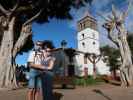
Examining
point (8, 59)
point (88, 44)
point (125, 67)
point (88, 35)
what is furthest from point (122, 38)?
point (88, 35)

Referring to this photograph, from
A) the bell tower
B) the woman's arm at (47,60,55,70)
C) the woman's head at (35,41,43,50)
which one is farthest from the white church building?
the woman's arm at (47,60,55,70)

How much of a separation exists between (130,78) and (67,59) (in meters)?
57.8

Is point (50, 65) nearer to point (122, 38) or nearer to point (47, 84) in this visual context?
point (47, 84)

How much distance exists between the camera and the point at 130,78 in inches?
811

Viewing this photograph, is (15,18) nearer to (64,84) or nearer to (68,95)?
(64,84)

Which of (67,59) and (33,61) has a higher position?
(67,59)

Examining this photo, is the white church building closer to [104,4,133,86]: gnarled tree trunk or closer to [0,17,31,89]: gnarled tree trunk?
[104,4,133,86]: gnarled tree trunk

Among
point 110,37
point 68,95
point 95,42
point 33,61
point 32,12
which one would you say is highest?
point 95,42

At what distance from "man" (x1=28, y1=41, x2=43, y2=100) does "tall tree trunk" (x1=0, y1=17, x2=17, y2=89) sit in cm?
952

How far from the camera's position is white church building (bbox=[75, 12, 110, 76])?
85.8 meters

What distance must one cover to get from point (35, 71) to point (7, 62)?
33.9ft

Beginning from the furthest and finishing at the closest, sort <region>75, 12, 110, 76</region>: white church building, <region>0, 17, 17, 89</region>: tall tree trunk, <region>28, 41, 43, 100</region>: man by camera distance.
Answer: <region>75, 12, 110, 76</region>: white church building
<region>0, 17, 17, 89</region>: tall tree trunk
<region>28, 41, 43, 100</region>: man

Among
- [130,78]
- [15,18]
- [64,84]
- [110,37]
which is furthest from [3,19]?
[130,78]

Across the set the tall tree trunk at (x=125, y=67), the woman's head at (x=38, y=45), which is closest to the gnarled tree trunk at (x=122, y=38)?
the tall tree trunk at (x=125, y=67)
